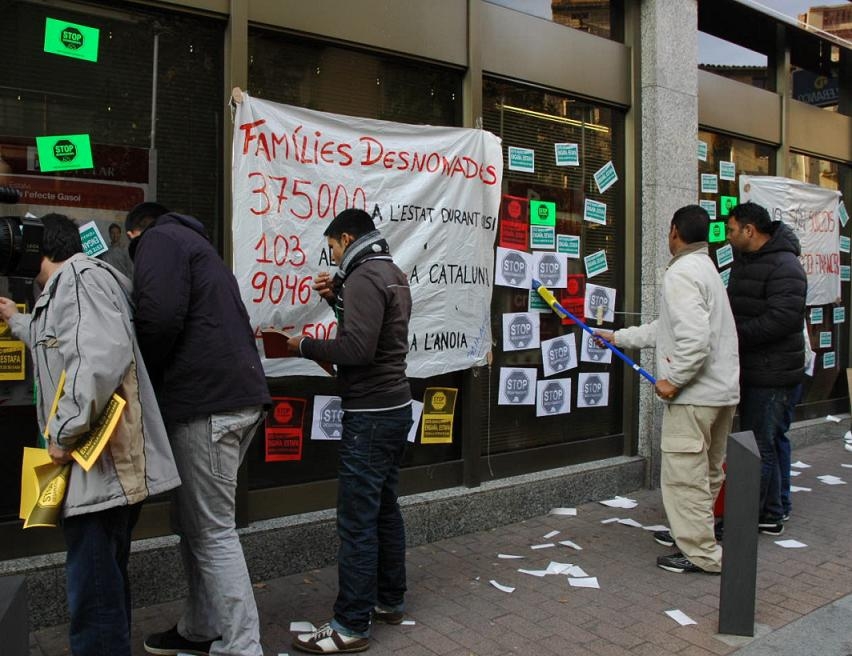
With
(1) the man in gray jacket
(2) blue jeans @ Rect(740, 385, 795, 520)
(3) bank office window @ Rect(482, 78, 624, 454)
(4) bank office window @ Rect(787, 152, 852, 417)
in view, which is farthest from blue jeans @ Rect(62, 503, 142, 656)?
(4) bank office window @ Rect(787, 152, 852, 417)

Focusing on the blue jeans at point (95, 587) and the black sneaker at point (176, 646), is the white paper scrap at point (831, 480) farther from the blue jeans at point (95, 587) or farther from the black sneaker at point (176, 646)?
the blue jeans at point (95, 587)

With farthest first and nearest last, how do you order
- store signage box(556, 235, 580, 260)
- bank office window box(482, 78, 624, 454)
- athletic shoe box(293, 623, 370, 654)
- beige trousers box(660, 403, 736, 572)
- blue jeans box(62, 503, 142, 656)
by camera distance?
1. store signage box(556, 235, 580, 260)
2. bank office window box(482, 78, 624, 454)
3. beige trousers box(660, 403, 736, 572)
4. athletic shoe box(293, 623, 370, 654)
5. blue jeans box(62, 503, 142, 656)

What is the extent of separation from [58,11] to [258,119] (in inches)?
42.9

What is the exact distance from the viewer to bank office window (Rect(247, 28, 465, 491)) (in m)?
4.71

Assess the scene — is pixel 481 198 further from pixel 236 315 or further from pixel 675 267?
pixel 236 315

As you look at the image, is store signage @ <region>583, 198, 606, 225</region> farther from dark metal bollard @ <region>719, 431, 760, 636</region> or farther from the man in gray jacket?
the man in gray jacket

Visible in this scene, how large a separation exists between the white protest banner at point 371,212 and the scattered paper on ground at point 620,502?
166 centimetres

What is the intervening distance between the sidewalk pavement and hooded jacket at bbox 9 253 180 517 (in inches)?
44.2

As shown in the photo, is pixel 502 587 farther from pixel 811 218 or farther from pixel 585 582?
pixel 811 218

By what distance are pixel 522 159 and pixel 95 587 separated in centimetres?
422

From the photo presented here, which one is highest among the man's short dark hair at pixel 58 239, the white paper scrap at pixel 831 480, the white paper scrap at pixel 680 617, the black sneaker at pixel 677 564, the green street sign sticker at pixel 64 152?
the green street sign sticker at pixel 64 152

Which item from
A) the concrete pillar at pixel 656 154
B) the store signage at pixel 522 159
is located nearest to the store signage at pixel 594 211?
the concrete pillar at pixel 656 154

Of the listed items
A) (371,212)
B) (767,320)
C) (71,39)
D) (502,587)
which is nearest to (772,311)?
(767,320)

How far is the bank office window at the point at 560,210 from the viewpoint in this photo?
19.2ft
